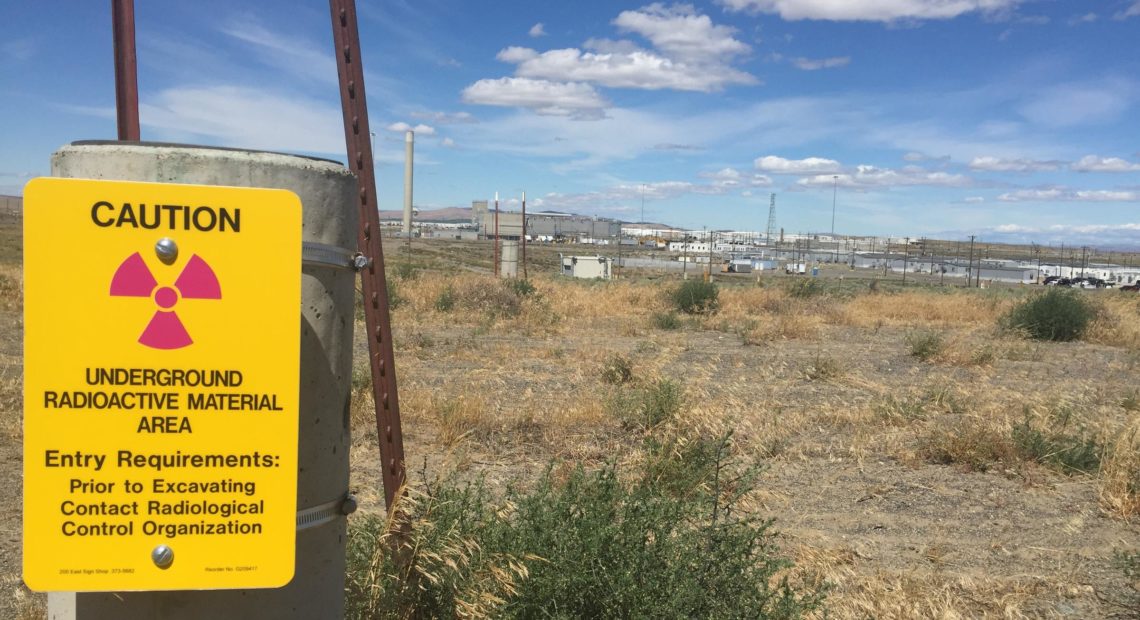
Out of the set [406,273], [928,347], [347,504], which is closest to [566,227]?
[406,273]

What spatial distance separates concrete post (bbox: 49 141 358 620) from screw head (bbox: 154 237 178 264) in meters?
0.26

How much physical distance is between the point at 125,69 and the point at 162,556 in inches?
59.2

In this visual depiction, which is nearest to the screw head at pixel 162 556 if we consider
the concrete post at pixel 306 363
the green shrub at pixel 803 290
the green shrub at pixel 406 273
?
the concrete post at pixel 306 363

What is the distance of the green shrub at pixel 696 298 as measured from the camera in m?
19.8

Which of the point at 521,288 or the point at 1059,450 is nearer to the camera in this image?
the point at 1059,450

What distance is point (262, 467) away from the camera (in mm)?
2010

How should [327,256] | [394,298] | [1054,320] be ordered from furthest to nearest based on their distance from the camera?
[394,298] < [1054,320] < [327,256]

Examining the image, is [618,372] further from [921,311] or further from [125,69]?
[921,311]

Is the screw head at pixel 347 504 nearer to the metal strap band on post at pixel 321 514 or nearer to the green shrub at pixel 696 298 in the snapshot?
the metal strap band on post at pixel 321 514

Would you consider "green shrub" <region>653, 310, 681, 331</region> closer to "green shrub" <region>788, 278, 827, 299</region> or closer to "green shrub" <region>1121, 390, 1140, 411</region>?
"green shrub" <region>788, 278, 827, 299</region>

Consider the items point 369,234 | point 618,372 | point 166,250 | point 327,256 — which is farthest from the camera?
point 618,372

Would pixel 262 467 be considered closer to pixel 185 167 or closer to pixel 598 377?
pixel 185 167

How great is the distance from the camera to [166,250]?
190 cm

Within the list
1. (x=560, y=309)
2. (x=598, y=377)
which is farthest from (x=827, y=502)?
(x=560, y=309)
